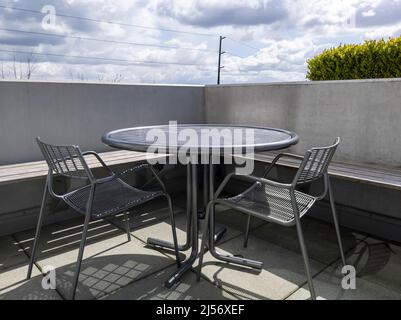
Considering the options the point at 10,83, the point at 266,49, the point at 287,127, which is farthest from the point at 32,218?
the point at 266,49

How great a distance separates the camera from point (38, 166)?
8.41 ft

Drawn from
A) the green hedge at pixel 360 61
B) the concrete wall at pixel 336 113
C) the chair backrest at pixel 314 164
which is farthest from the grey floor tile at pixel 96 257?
the green hedge at pixel 360 61

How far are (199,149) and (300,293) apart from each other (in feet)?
3.42

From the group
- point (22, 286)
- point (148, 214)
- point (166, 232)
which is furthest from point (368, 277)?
point (22, 286)

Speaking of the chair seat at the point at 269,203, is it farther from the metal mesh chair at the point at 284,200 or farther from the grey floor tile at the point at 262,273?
the grey floor tile at the point at 262,273

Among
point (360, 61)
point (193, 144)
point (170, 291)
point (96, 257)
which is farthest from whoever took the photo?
point (360, 61)

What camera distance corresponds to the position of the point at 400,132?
2.44 m

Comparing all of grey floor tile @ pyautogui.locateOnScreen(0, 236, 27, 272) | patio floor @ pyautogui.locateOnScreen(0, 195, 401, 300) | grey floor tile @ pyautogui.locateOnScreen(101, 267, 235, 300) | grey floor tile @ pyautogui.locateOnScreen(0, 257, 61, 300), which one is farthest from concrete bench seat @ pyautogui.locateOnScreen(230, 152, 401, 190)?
grey floor tile @ pyautogui.locateOnScreen(0, 236, 27, 272)

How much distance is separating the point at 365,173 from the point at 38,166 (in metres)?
2.54

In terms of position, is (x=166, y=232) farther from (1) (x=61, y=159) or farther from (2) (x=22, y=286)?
(1) (x=61, y=159)

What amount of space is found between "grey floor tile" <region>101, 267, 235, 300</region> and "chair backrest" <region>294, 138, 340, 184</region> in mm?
796

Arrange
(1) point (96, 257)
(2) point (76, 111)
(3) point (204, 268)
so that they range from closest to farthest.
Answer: (3) point (204, 268) → (1) point (96, 257) → (2) point (76, 111)

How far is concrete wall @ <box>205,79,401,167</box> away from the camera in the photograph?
2492mm
